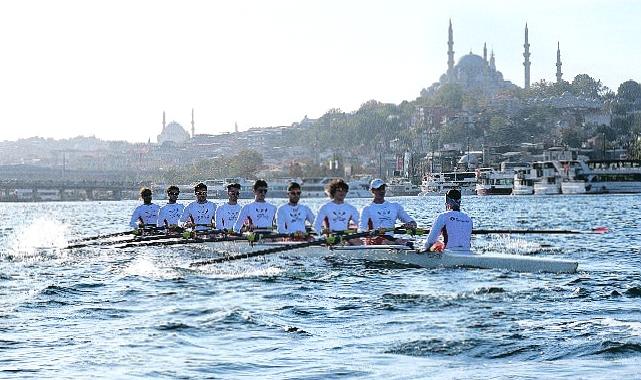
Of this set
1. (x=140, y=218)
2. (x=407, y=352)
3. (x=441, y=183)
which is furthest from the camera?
(x=441, y=183)

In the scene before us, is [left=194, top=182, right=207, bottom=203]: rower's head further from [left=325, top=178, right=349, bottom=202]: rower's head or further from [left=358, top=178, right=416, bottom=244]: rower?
[left=358, top=178, right=416, bottom=244]: rower

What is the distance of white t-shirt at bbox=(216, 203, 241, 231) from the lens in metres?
27.1

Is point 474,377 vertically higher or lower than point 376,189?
lower

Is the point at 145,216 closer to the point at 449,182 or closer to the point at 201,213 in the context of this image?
the point at 201,213

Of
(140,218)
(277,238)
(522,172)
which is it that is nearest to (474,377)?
(277,238)

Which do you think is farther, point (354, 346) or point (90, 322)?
point (90, 322)

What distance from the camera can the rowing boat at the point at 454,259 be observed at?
19.8 meters

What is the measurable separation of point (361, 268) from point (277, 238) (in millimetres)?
3144

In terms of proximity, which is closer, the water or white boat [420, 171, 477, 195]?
the water

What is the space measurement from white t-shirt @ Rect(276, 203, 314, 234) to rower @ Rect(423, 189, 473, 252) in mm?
4626

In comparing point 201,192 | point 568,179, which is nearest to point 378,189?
point 201,192

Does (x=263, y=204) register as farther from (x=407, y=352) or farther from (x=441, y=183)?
(x=441, y=183)

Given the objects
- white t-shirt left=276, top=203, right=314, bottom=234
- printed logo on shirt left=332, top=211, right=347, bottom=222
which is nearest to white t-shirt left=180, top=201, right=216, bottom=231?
white t-shirt left=276, top=203, right=314, bottom=234

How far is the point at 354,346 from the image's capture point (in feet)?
42.0
